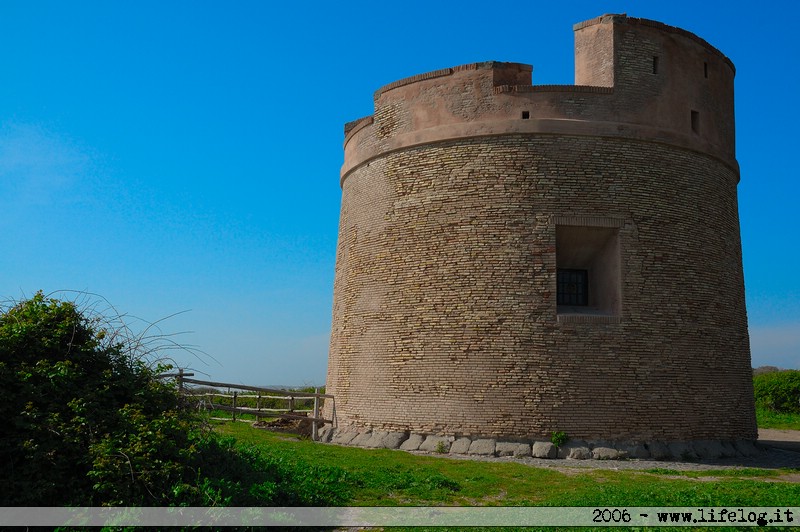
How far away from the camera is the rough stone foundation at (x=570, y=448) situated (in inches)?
524

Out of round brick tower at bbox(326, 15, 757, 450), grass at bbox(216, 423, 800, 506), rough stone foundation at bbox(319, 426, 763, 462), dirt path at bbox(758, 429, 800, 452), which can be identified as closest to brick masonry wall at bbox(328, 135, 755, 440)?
round brick tower at bbox(326, 15, 757, 450)

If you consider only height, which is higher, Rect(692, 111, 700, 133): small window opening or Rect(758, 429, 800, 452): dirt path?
Rect(692, 111, 700, 133): small window opening

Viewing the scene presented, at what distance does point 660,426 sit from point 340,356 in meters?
7.02

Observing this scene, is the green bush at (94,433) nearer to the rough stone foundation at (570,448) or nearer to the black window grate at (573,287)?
the rough stone foundation at (570,448)

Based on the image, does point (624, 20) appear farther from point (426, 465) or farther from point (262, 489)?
point (262, 489)

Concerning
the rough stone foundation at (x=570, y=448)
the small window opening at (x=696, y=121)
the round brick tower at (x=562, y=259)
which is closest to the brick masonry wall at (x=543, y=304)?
the round brick tower at (x=562, y=259)

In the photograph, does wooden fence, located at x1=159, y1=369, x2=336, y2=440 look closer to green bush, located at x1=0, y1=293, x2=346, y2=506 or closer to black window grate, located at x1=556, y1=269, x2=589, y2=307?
green bush, located at x1=0, y1=293, x2=346, y2=506

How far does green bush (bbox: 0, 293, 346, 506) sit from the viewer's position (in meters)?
7.26

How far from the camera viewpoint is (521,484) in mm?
10508

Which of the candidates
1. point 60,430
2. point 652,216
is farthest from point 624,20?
point 60,430

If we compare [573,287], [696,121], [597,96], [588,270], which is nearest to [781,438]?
[588,270]

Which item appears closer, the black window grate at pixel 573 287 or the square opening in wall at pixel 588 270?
the square opening in wall at pixel 588 270

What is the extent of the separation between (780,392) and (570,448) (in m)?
21.3

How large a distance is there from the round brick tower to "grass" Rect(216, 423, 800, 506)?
1747mm
